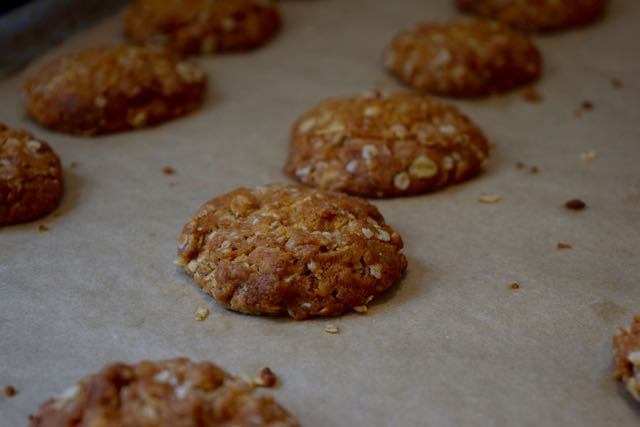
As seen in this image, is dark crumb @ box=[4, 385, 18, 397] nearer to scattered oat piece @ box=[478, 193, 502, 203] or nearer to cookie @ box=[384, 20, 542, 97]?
scattered oat piece @ box=[478, 193, 502, 203]

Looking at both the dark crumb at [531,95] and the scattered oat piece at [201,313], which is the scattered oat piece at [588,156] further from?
the scattered oat piece at [201,313]

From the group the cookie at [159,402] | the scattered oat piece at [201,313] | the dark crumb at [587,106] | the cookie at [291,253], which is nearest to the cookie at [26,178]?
the cookie at [291,253]

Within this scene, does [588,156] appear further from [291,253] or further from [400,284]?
[291,253]

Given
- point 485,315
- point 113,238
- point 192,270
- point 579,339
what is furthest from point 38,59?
point 579,339

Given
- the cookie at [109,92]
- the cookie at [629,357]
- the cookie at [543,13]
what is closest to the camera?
the cookie at [629,357]

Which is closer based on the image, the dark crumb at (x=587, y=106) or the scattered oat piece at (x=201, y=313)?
the scattered oat piece at (x=201, y=313)
